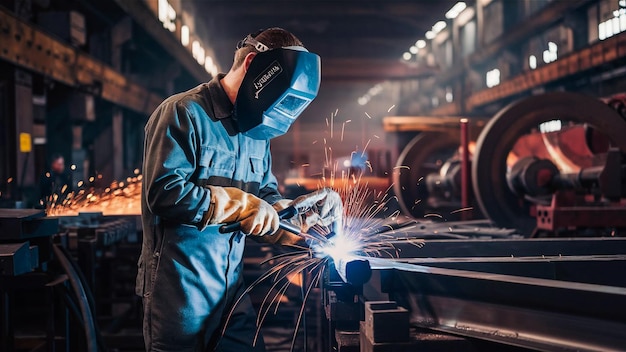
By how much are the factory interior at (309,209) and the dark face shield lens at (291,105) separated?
0.02m

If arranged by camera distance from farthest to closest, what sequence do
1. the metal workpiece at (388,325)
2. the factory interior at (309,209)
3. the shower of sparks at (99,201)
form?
the shower of sparks at (99,201), the factory interior at (309,209), the metal workpiece at (388,325)

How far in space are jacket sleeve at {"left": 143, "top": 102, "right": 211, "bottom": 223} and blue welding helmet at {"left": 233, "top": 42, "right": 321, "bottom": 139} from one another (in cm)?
21

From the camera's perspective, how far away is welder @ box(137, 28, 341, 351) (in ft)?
5.68

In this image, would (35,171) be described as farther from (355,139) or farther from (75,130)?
(355,139)

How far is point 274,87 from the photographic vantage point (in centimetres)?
186

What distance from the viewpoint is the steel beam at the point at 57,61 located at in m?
4.30

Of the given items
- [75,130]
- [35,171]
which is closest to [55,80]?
[35,171]

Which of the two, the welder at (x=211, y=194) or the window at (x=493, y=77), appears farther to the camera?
the window at (x=493, y=77)

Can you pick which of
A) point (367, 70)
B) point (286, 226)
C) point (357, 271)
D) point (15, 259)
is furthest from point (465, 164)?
point (367, 70)

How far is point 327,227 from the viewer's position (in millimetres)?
2352

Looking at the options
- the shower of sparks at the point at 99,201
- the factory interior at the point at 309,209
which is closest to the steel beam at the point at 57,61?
the factory interior at the point at 309,209

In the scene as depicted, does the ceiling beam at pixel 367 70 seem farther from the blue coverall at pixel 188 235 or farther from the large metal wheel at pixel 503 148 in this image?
the blue coverall at pixel 188 235

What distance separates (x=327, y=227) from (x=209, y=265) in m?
0.64

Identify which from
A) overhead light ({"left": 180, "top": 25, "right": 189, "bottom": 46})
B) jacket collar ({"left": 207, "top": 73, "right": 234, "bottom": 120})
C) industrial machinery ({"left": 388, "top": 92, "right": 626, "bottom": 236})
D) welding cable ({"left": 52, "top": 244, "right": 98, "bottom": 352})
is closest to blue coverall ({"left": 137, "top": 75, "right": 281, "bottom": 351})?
jacket collar ({"left": 207, "top": 73, "right": 234, "bottom": 120})
